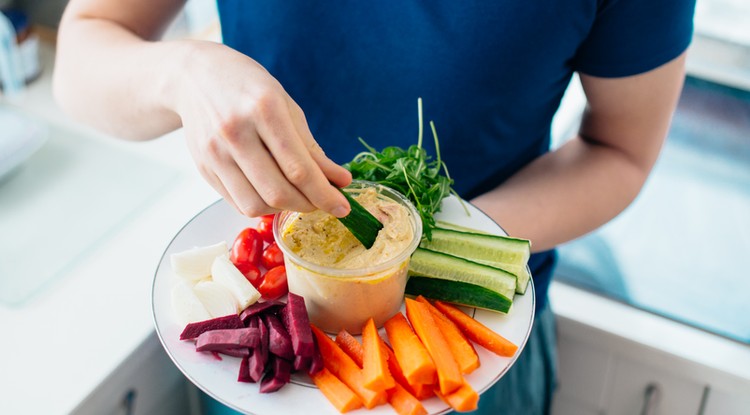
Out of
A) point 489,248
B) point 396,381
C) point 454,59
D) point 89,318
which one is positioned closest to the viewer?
point 396,381

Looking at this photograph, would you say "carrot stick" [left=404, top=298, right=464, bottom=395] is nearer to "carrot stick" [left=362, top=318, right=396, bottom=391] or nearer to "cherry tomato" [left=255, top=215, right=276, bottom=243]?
"carrot stick" [left=362, top=318, right=396, bottom=391]

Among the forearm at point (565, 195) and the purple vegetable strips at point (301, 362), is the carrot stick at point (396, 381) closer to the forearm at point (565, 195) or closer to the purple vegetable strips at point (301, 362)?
the purple vegetable strips at point (301, 362)

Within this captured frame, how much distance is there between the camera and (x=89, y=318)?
1.14 m

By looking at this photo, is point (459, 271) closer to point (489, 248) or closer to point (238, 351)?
point (489, 248)

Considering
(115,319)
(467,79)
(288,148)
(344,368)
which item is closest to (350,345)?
(344,368)

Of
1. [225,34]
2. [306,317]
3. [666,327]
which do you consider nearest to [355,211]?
[306,317]

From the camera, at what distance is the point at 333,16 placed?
3.29 feet

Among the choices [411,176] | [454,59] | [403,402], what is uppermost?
[454,59]

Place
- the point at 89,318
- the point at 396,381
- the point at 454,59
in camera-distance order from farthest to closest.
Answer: the point at 89,318 → the point at 454,59 → the point at 396,381

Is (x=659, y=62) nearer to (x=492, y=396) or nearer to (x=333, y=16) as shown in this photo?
(x=333, y=16)

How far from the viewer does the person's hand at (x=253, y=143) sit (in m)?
0.66

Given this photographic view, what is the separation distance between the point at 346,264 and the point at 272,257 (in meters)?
0.13

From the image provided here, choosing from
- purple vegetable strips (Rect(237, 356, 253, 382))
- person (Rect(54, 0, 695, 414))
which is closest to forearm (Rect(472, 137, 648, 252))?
person (Rect(54, 0, 695, 414))

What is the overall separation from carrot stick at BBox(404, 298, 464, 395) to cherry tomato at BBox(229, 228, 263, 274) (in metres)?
0.20
